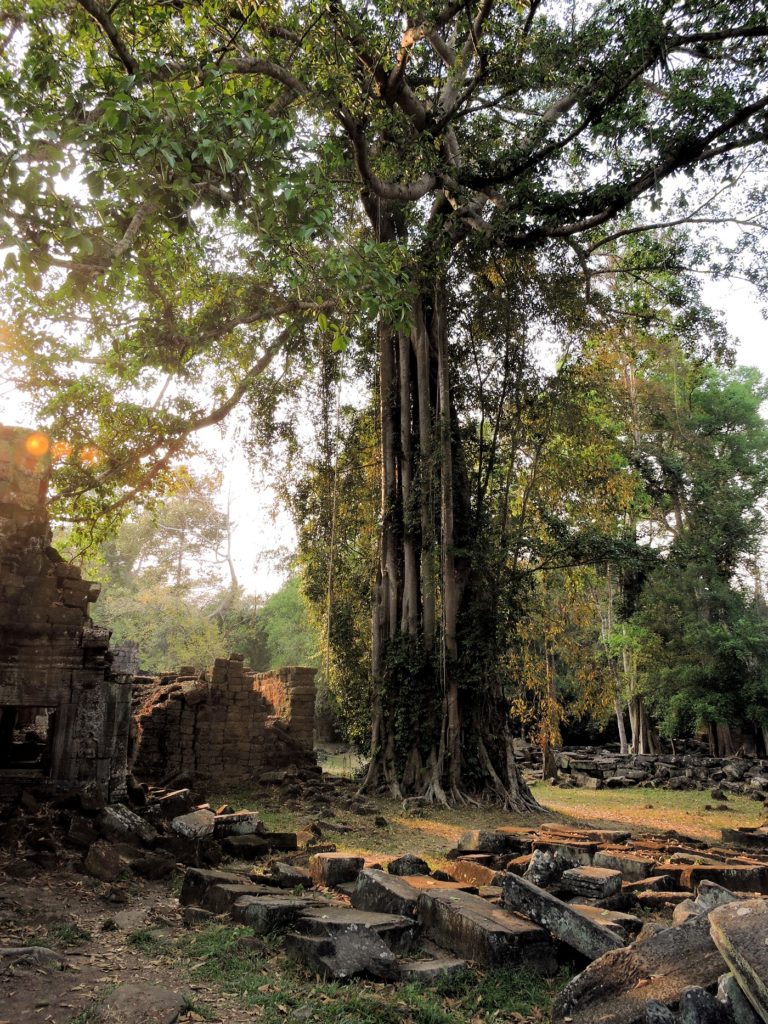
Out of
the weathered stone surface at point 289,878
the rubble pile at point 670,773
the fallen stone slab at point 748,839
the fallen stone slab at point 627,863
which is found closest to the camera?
the weathered stone surface at point 289,878

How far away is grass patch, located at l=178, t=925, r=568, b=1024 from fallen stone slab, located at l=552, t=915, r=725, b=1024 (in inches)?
11.2

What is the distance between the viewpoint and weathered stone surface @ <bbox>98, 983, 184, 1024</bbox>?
9.74 feet

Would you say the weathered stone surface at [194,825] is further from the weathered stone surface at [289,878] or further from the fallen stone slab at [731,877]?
the fallen stone slab at [731,877]

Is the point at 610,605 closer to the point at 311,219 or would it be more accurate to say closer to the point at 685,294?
the point at 685,294

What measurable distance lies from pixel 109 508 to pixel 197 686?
11.1 ft

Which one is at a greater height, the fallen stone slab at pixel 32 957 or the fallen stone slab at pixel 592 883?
the fallen stone slab at pixel 592 883

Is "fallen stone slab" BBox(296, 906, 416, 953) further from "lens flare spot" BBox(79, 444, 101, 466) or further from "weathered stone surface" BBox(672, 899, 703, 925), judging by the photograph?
"lens flare spot" BBox(79, 444, 101, 466)

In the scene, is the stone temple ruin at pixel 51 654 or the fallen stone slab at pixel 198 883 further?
the stone temple ruin at pixel 51 654

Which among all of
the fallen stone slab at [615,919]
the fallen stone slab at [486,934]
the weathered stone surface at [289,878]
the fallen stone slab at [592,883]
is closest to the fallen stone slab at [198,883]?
the weathered stone surface at [289,878]

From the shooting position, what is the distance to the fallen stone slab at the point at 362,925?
3.68 m

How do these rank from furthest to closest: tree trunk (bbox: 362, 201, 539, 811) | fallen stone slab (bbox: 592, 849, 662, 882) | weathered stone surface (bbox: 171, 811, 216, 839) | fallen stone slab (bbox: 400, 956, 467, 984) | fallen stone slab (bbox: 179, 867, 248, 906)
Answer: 1. tree trunk (bbox: 362, 201, 539, 811)
2. weathered stone surface (bbox: 171, 811, 216, 839)
3. fallen stone slab (bbox: 592, 849, 662, 882)
4. fallen stone slab (bbox: 179, 867, 248, 906)
5. fallen stone slab (bbox: 400, 956, 467, 984)

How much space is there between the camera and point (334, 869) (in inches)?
202

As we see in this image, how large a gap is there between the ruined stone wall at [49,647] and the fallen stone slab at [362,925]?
4.61m

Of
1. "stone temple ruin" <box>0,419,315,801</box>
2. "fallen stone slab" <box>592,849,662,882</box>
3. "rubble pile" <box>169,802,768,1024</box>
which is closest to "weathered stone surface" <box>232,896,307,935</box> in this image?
"rubble pile" <box>169,802,768,1024</box>
